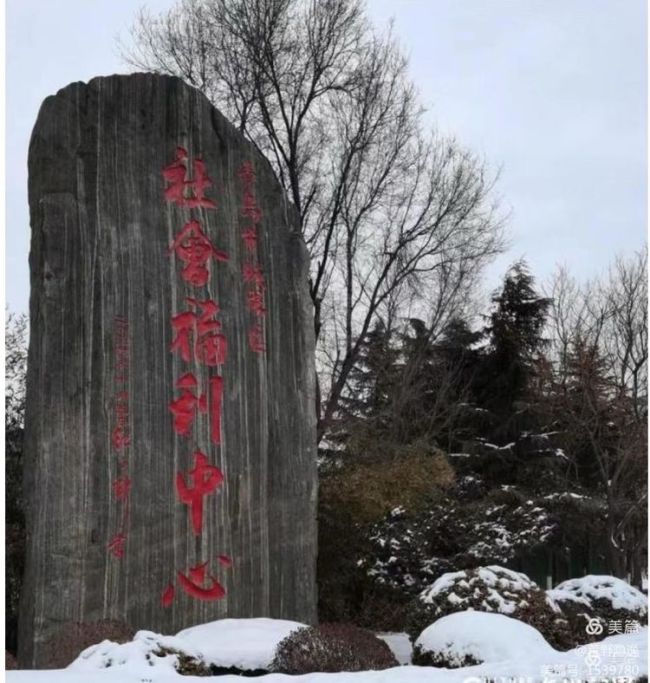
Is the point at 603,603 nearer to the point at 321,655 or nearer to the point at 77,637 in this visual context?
the point at 321,655

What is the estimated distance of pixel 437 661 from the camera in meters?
5.12

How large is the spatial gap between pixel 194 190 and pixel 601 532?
10565mm

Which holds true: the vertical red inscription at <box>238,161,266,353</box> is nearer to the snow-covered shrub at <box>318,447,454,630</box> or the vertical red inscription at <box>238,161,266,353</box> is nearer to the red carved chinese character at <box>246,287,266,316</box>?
the red carved chinese character at <box>246,287,266,316</box>

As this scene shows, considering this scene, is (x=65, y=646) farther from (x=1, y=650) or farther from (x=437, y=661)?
(x=437, y=661)

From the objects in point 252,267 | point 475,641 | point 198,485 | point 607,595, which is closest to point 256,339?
point 252,267

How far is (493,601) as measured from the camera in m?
6.03

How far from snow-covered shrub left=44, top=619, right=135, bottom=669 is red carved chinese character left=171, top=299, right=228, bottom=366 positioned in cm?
189

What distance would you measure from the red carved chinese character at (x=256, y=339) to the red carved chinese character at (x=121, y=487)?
53.9 inches

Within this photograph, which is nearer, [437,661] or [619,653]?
[619,653]

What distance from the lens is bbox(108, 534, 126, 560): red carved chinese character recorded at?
591 centimetres

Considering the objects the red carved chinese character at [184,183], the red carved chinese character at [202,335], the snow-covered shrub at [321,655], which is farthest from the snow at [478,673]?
the red carved chinese character at [184,183]

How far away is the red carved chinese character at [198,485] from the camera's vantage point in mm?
6270

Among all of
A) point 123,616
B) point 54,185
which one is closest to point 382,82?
point 54,185

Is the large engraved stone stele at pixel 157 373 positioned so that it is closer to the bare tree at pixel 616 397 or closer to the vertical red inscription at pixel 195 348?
the vertical red inscription at pixel 195 348
